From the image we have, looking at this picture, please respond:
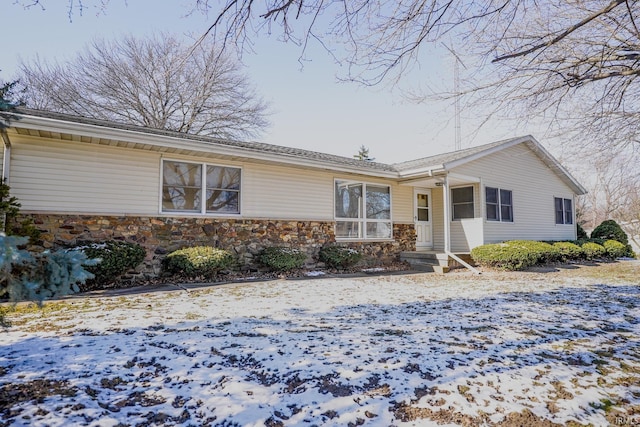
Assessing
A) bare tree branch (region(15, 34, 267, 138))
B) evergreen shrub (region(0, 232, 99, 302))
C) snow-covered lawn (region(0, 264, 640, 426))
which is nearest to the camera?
evergreen shrub (region(0, 232, 99, 302))

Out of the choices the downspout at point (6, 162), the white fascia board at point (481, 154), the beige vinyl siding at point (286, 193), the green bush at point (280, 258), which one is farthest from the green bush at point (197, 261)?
the white fascia board at point (481, 154)

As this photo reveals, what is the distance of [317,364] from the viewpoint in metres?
2.83

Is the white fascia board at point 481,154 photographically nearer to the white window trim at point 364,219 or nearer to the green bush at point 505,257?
the white window trim at point 364,219

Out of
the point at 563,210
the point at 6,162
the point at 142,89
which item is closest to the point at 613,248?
the point at 563,210

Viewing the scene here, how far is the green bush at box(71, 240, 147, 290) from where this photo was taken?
611 cm

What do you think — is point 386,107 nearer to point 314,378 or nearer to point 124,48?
point 314,378

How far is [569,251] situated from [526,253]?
10.5 ft

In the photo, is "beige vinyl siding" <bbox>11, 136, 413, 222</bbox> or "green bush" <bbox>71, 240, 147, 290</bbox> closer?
"green bush" <bbox>71, 240, 147, 290</bbox>

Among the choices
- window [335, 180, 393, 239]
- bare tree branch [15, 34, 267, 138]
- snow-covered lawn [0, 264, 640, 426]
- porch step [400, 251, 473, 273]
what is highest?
bare tree branch [15, 34, 267, 138]

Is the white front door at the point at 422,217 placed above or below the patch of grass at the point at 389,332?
above

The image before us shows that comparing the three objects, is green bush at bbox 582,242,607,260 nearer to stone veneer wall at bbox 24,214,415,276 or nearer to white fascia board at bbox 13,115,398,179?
stone veneer wall at bbox 24,214,415,276

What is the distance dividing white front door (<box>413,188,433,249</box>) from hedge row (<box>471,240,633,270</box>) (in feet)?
7.13

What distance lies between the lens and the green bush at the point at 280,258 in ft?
27.5

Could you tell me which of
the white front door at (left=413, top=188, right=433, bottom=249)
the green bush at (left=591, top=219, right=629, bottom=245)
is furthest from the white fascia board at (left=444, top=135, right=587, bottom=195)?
the white front door at (left=413, top=188, right=433, bottom=249)
